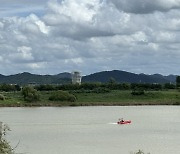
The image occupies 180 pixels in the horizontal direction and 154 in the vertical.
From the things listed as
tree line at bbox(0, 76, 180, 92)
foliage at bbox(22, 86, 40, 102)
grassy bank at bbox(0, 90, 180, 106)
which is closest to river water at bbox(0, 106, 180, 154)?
grassy bank at bbox(0, 90, 180, 106)

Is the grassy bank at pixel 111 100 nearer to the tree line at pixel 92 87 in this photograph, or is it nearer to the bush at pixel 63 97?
the bush at pixel 63 97

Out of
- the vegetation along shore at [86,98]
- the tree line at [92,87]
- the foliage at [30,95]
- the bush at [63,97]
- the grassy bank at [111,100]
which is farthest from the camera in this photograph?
the tree line at [92,87]

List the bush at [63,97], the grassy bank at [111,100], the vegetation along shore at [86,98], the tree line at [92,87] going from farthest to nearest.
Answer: the tree line at [92,87] → the bush at [63,97] → the vegetation along shore at [86,98] → the grassy bank at [111,100]

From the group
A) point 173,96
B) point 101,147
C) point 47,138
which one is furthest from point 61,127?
point 173,96

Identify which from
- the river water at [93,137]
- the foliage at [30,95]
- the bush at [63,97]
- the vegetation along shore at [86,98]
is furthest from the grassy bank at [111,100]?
the river water at [93,137]

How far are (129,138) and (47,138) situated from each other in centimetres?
1050

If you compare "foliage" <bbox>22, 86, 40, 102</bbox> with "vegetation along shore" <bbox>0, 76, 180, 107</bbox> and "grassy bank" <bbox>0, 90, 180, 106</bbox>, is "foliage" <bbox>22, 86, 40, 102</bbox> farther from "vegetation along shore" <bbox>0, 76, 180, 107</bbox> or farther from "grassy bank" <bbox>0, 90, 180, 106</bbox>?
"grassy bank" <bbox>0, 90, 180, 106</bbox>

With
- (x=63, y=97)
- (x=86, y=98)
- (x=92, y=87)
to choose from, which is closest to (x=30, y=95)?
(x=63, y=97)

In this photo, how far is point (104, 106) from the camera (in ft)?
454

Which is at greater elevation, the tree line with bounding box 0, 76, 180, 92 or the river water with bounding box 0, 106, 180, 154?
the tree line with bounding box 0, 76, 180, 92

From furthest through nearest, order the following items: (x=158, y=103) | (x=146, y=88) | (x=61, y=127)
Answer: (x=146, y=88), (x=158, y=103), (x=61, y=127)

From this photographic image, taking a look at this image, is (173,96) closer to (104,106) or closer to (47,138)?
(104,106)

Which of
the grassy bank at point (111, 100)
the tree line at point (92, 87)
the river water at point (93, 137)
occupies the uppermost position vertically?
the tree line at point (92, 87)

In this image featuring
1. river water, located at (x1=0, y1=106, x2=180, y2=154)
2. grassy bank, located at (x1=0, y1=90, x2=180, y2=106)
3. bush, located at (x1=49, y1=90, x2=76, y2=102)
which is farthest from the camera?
bush, located at (x1=49, y1=90, x2=76, y2=102)
